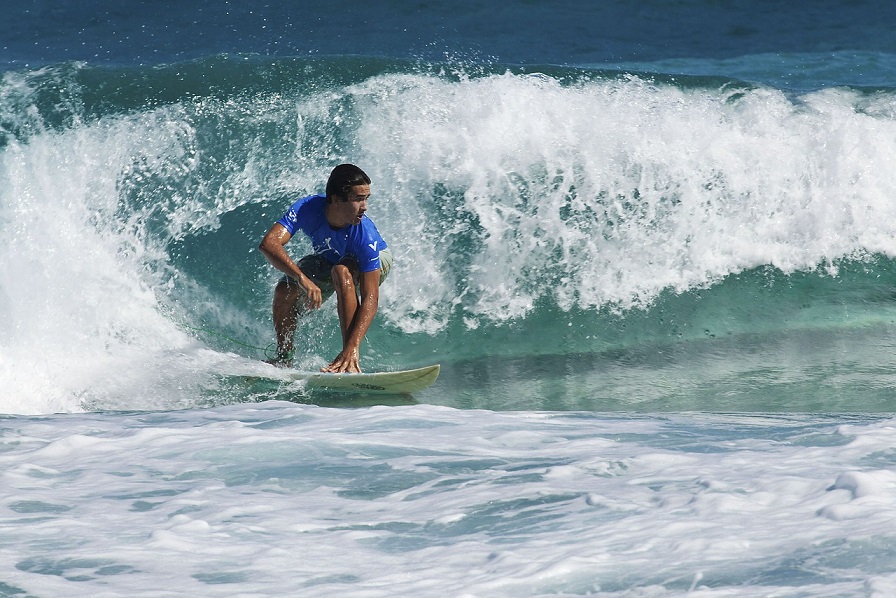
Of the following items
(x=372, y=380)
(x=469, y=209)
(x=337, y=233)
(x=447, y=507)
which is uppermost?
(x=469, y=209)

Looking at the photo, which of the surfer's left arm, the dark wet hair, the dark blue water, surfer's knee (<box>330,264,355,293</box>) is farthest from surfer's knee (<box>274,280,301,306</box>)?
the dark blue water

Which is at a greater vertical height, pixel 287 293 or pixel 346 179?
pixel 346 179

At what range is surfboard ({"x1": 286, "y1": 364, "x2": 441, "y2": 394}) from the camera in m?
5.75

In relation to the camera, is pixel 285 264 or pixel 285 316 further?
pixel 285 316

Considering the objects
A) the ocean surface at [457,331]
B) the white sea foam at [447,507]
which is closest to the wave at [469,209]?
the ocean surface at [457,331]

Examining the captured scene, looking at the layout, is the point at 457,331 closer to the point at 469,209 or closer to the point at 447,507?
the point at 469,209

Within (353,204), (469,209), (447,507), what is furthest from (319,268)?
(447,507)

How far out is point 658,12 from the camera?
1409 centimetres

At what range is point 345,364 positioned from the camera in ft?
19.3

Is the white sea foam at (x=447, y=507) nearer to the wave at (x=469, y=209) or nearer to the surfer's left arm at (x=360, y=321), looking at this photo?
the surfer's left arm at (x=360, y=321)

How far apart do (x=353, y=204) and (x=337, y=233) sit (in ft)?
0.91

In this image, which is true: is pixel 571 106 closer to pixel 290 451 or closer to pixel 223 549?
pixel 290 451

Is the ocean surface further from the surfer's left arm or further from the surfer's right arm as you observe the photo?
the surfer's right arm

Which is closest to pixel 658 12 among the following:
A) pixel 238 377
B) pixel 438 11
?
pixel 438 11
